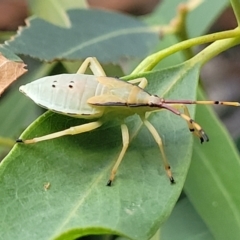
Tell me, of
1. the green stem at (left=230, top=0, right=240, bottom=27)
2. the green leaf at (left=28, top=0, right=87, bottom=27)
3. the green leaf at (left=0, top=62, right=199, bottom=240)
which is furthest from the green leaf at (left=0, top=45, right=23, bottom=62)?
the green leaf at (left=28, top=0, right=87, bottom=27)

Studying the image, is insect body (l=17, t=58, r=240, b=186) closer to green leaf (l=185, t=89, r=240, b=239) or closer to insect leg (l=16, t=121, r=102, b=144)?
insect leg (l=16, t=121, r=102, b=144)

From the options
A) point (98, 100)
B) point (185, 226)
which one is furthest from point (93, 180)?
point (185, 226)

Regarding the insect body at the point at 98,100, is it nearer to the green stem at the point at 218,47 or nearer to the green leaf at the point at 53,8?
the green stem at the point at 218,47

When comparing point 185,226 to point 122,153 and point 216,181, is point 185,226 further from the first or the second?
point 122,153

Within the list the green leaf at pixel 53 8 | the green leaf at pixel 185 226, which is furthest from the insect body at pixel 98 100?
the green leaf at pixel 53 8

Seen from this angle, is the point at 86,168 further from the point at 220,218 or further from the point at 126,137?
the point at 220,218
